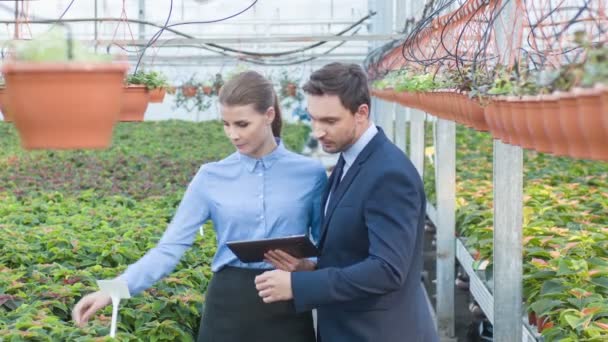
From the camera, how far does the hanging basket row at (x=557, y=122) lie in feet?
5.86

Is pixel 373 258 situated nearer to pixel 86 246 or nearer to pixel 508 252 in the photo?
pixel 508 252

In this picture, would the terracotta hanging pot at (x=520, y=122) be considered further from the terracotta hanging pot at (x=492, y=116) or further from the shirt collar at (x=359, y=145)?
the shirt collar at (x=359, y=145)

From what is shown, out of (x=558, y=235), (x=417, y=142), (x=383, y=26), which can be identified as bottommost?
(x=558, y=235)

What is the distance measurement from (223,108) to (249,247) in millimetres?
427

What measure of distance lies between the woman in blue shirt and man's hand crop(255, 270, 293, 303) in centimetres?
20

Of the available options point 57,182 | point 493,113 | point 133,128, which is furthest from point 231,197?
point 133,128

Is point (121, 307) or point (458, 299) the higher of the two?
point (121, 307)

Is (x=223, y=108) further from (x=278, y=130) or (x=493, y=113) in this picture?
(x=493, y=113)

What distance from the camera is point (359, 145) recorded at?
9.69 feet

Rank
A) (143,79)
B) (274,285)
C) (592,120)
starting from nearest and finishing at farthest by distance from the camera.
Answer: (592,120)
(274,285)
(143,79)

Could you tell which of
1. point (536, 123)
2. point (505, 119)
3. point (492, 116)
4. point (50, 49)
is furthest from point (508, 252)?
point (50, 49)

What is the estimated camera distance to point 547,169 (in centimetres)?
860

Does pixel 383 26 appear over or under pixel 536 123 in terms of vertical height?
over

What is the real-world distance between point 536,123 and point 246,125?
42.0 inches
